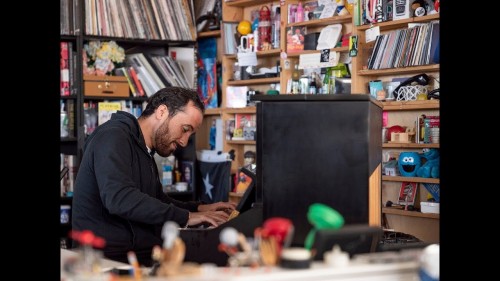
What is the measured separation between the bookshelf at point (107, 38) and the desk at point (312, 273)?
445 centimetres

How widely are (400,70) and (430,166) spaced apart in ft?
2.25

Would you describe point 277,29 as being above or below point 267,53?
above

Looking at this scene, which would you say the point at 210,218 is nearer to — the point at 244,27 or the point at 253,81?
the point at 253,81

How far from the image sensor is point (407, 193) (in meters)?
5.60

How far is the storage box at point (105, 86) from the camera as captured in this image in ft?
20.3

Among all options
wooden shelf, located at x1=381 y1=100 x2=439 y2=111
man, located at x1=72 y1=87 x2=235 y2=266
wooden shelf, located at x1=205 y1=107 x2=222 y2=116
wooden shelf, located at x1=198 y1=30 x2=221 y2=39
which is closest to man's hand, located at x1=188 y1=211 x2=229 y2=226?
man, located at x1=72 y1=87 x2=235 y2=266

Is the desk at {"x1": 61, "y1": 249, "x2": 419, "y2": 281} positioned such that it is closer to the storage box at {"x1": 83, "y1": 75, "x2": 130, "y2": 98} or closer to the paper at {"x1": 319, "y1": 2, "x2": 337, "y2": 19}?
the paper at {"x1": 319, "y1": 2, "x2": 337, "y2": 19}

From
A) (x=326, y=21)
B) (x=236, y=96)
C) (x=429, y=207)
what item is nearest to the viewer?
(x=429, y=207)

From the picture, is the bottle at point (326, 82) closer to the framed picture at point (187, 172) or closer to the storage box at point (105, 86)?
the framed picture at point (187, 172)

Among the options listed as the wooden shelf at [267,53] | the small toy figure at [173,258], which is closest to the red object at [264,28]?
the wooden shelf at [267,53]

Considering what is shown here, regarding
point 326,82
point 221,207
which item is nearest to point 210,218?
point 221,207
